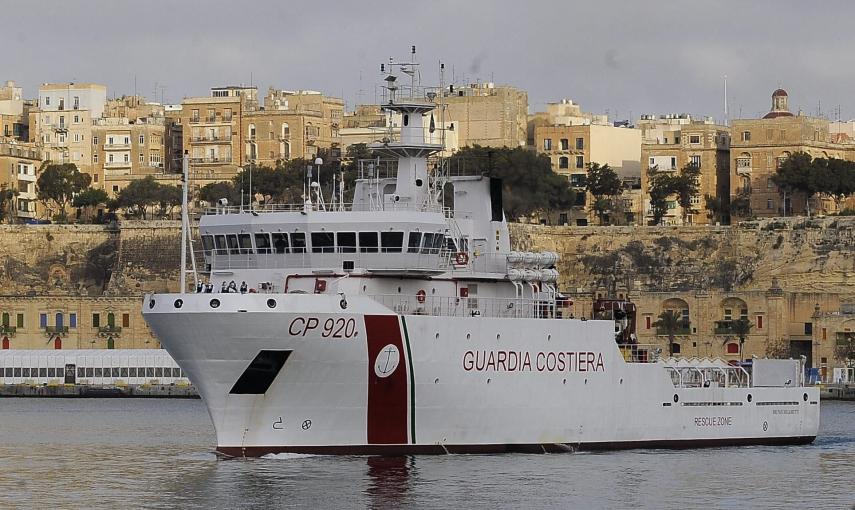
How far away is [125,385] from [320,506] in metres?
56.6

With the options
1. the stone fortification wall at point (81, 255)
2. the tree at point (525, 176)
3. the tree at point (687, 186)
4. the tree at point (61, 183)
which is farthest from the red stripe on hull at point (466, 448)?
the tree at point (61, 183)

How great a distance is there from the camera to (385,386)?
44.7m

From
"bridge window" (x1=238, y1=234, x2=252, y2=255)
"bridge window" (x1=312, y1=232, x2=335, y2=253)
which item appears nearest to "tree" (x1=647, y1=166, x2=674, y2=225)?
"bridge window" (x1=238, y1=234, x2=252, y2=255)

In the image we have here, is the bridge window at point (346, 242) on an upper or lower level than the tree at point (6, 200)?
lower

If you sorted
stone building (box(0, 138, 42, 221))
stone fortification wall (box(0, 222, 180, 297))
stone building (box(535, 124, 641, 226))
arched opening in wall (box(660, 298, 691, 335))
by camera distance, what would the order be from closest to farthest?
arched opening in wall (box(660, 298, 691, 335)), stone fortification wall (box(0, 222, 180, 297)), stone building (box(535, 124, 641, 226)), stone building (box(0, 138, 42, 221))

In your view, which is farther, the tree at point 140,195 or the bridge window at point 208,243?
the tree at point 140,195

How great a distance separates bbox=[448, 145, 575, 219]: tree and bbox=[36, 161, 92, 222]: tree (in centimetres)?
2657

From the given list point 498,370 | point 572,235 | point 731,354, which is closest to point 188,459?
point 498,370

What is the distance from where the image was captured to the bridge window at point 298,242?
46725 millimetres

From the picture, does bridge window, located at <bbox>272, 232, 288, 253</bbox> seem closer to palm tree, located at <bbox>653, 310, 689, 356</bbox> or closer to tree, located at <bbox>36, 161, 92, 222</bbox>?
palm tree, located at <bbox>653, 310, 689, 356</bbox>

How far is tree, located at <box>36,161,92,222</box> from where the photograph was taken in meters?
129

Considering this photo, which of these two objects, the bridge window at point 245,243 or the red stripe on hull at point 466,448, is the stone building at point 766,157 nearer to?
the red stripe on hull at point 466,448

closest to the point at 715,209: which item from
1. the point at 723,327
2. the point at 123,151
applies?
the point at 723,327

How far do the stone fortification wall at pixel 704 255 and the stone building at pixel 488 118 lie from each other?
47.2 feet
